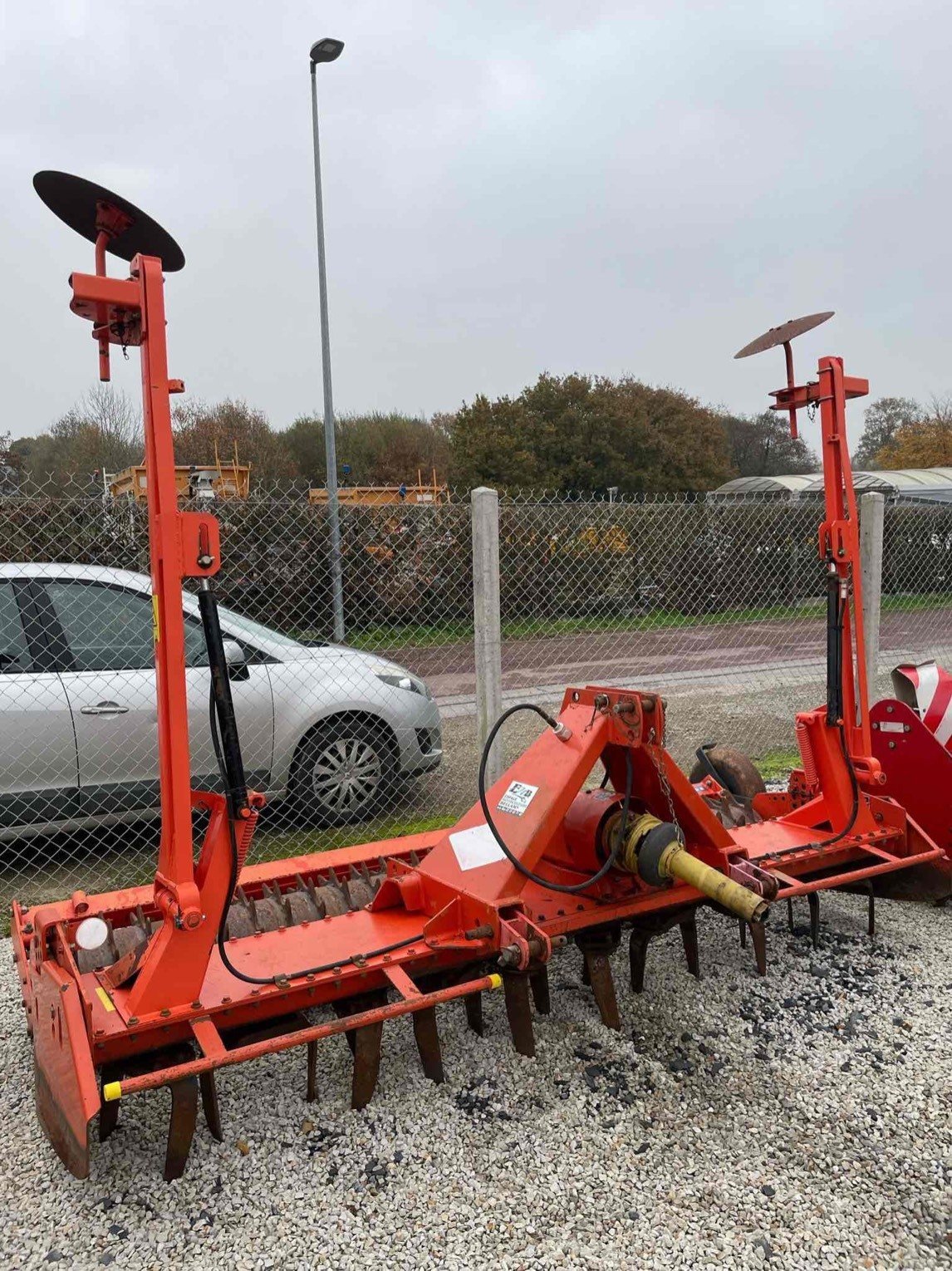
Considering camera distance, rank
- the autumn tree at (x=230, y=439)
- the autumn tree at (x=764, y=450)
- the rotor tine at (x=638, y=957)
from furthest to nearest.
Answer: the autumn tree at (x=764, y=450) < the autumn tree at (x=230, y=439) < the rotor tine at (x=638, y=957)

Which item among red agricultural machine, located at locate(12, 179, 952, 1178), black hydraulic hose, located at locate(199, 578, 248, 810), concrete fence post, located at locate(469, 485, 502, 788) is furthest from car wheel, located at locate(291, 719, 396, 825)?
black hydraulic hose, located at locate(199, 578, 248, 810)

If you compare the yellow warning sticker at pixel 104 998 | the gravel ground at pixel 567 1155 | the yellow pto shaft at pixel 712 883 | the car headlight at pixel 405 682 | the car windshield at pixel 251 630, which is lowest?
the gravel ground at pixel 567 1155

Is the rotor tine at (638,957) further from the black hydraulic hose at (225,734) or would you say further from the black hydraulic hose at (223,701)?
the black hydraulic hose at (223,701)

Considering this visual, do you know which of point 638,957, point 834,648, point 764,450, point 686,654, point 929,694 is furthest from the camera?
point 764,450

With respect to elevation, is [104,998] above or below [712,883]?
below

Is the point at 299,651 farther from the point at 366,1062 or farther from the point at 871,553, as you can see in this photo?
the point at 871,553

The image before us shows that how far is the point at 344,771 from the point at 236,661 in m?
0.90

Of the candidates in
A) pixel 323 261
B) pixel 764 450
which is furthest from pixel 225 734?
pixel 764 450

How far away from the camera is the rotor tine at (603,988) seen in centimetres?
338

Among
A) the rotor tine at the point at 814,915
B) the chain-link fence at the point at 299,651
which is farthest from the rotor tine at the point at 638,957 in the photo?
the chain-link fence at the point at 299,651

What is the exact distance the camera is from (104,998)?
276 cm

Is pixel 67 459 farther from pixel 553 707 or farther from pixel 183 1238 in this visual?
pixel 183 1238

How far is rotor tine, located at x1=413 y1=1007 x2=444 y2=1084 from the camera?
3064 millimetres

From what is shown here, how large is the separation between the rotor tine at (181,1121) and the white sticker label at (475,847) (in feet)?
3.66
